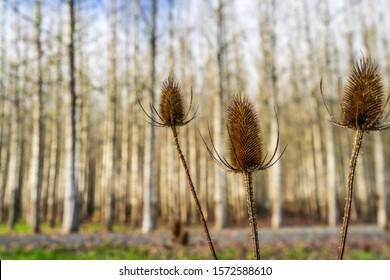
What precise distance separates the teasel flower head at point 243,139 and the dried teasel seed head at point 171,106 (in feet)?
0.70

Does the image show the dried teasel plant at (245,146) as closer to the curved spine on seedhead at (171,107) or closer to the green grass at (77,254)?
the curved spine on seedhead at (171,107)

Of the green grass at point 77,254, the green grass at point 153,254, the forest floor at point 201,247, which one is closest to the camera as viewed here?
the green grass at point 77,254

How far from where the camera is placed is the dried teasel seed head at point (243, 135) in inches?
66.8

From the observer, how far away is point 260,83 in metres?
26.4

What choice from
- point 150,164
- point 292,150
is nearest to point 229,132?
point 150,164

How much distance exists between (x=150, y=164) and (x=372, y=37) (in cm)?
1508

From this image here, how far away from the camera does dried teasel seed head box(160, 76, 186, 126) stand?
1828 mm

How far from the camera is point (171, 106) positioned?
1819 millimetres

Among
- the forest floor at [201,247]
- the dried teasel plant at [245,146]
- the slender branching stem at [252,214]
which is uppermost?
the dried teasel plant at [245,146]

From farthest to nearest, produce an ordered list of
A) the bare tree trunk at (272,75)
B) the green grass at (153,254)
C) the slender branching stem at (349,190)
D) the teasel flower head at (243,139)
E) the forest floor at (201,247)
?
the bare tree trunk at (272,75) < the forest floor at (201,247) < the green grass at (153,254) < the teasel flower head at (243,139) < the slender branching stem at (349,190)

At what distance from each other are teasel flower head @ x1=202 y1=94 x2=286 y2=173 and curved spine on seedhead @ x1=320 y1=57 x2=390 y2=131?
0.32 meters

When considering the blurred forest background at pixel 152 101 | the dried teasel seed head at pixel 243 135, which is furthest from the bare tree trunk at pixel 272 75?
the dried teasel seed head at pixel 243 135

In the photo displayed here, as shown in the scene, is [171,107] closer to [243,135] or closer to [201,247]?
[243,135]
